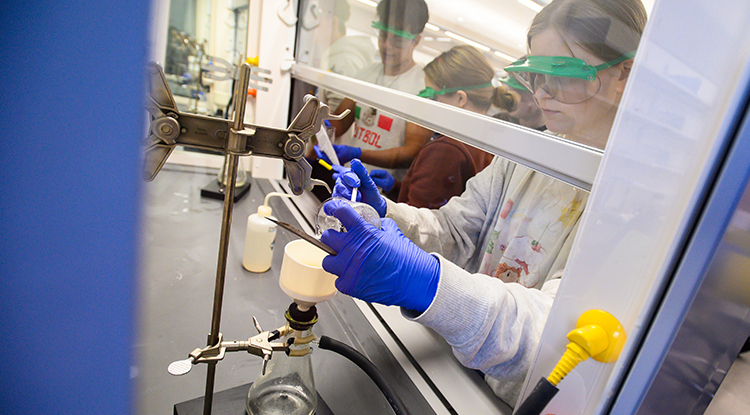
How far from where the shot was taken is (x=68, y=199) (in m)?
0.19

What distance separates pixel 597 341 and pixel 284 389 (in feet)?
1.82

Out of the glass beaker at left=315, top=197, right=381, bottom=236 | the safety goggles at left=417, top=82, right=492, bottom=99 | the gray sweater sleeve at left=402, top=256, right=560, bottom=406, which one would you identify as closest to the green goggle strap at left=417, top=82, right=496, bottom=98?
the safety goggles at left=417, top=82, right=492, bottom=99

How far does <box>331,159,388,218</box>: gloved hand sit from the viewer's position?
1.07 m

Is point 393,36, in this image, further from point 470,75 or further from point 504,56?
point 504,56

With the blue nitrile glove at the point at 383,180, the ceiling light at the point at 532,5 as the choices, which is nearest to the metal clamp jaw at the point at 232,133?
the ceiling light at the point at 532,5

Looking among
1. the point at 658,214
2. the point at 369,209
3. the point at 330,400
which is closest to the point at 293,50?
the point at 369,209

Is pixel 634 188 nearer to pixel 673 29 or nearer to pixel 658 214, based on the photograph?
pixel 658 214

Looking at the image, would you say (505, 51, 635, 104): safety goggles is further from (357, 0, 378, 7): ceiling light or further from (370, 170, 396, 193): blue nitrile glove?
(357, 0, 378, 7): ceiling light

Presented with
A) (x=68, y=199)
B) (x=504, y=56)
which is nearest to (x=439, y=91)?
(x=504, y=56)

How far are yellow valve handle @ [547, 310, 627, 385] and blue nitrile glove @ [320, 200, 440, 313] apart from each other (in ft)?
0.87

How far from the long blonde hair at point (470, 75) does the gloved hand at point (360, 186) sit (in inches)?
15.6

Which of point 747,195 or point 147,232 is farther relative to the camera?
point 747,195

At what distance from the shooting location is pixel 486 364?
0.72m

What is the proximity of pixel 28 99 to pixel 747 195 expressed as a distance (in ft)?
2.17
